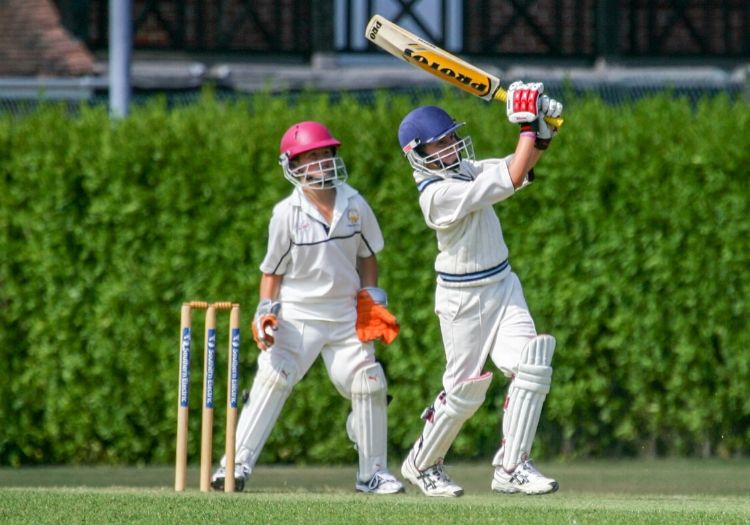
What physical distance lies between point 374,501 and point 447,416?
0.61 meters

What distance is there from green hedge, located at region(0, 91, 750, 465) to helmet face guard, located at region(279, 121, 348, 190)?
6.34 feet

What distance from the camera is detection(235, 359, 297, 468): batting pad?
7.57 metres

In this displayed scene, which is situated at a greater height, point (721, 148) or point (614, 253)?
point (721, 148)

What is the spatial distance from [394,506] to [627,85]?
665 centimetres

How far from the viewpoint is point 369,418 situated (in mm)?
7598

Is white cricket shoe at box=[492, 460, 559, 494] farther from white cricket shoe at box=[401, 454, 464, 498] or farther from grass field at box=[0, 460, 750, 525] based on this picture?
white cricket shoe at box=[401, 454, 464, 498]

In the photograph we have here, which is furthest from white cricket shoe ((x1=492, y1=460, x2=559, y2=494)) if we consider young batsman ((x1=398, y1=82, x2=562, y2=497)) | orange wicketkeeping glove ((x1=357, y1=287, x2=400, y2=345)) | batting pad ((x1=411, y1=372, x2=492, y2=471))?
orange wicketkeeping glove ((x1=357, y1=287, x2=400, y2=345))

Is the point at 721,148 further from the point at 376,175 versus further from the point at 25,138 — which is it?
the point at 25,138

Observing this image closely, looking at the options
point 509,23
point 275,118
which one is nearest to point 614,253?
point 275,118

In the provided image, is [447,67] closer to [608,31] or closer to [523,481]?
[523,481]

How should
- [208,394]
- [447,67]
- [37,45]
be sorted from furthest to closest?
1. [37,45]
2. [208,394]
3. [447,67]

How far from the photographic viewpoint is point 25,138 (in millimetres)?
9719

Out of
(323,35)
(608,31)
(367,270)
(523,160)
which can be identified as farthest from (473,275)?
(608,31)

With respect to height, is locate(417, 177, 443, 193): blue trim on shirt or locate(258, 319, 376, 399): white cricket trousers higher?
locate(417, 177, 443, 193): blue trim on shirt
